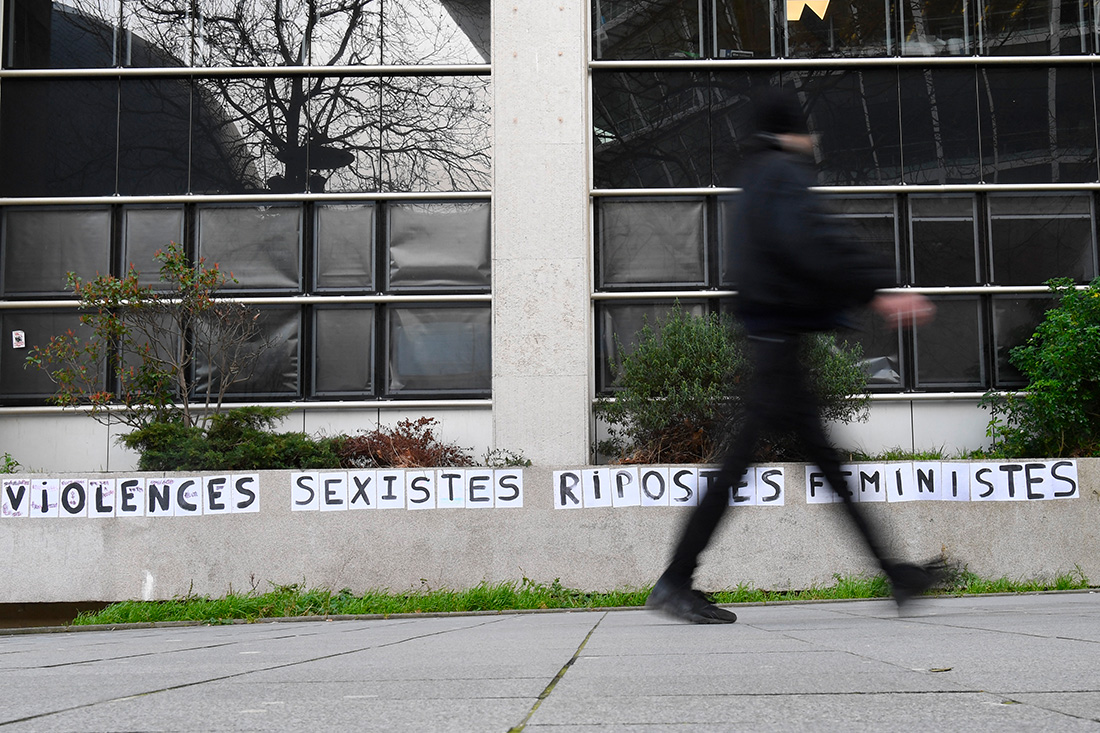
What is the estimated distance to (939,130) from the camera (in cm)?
1255

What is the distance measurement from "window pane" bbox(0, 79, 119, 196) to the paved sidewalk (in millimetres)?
8426

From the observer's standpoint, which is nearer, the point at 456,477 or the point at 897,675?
the point at 897,675

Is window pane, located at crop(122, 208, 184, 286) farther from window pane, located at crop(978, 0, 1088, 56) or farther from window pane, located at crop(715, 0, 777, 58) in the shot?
window pane, located at crop(978, 0, 1088, 56)

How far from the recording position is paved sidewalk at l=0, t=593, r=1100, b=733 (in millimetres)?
2455

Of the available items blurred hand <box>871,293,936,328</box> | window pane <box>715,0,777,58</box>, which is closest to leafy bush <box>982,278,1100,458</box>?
window pane <box>715,0,777,58</box>

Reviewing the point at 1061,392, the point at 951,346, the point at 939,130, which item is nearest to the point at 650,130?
the point at 939,130

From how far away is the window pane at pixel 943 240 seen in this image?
12.4m

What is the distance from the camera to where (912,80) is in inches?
495

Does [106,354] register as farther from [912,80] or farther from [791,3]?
[912,80]

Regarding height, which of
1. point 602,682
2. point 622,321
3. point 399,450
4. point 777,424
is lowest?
point 602,682

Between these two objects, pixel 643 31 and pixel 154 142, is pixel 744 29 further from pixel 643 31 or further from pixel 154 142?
pixel 154 142

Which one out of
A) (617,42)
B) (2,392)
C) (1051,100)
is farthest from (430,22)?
(1051,100)

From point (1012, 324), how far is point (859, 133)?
3.11m

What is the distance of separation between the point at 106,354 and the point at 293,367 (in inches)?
88.5
